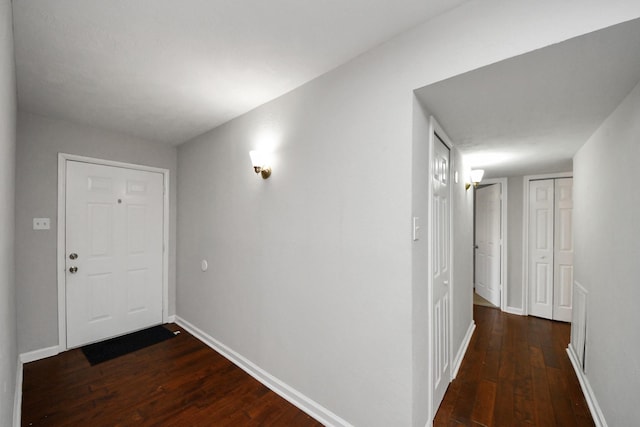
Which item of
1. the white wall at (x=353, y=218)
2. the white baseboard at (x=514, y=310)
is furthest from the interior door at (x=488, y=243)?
the white wall at (x=353, y=218)

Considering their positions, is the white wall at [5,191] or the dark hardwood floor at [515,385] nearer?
the white wall at [5,191]

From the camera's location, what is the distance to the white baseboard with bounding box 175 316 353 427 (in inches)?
70.9

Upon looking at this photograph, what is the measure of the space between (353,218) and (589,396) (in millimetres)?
2268

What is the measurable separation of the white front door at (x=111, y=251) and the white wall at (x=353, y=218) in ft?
5.04

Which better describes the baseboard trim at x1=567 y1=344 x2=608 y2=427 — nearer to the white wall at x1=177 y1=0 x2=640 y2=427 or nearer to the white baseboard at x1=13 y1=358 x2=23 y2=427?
the white wall at x1=177 y1=0 x2=640 y2=427

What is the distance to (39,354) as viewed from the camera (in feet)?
→ 8.67

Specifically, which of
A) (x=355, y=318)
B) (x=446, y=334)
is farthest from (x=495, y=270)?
(x=355, y=318)

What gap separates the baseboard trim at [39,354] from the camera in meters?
2.57

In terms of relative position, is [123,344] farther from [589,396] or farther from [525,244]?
[525,244]

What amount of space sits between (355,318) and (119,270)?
300cm

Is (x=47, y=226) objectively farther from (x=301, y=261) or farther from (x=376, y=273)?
(x=376, y=273)

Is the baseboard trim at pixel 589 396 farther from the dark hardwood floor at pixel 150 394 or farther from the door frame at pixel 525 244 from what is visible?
the dark hardwood floor at pixel 150 394

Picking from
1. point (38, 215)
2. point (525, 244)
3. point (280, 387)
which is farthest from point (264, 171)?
point (525, 244)

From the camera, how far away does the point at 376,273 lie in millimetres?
1589
